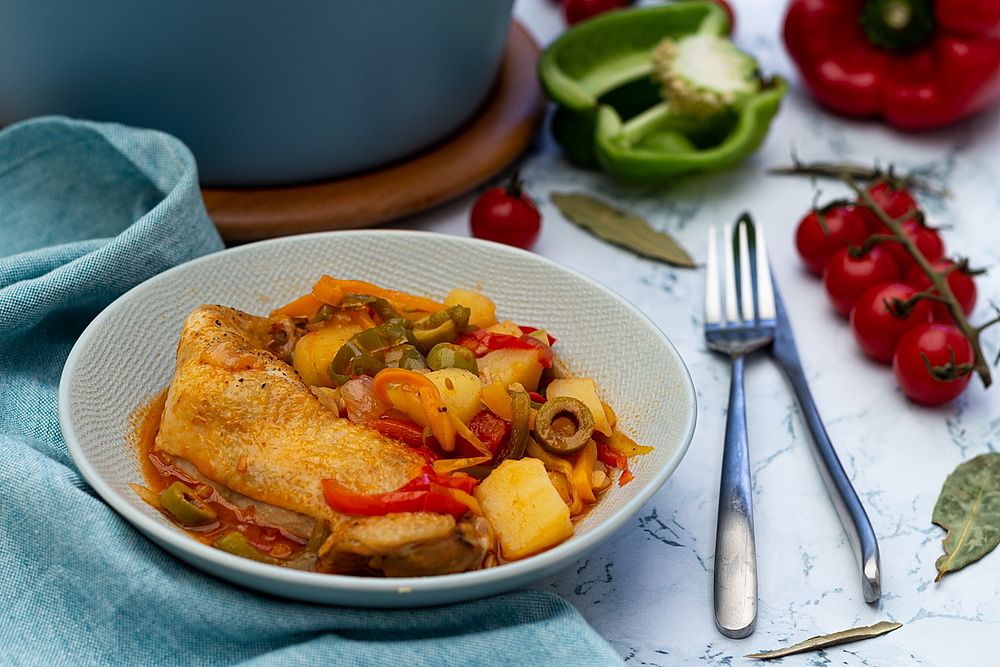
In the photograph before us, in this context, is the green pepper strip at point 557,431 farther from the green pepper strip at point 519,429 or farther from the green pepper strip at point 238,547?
the green pepper strip at point 238,547

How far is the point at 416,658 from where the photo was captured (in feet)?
7.57

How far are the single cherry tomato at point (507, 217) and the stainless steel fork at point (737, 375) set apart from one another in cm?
65

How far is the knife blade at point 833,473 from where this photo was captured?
265cm

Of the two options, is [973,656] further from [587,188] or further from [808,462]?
[587,188]

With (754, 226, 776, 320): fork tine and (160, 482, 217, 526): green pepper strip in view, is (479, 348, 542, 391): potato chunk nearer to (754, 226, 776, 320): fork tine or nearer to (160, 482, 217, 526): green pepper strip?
(160, 482, 217, 526): green pepper strip

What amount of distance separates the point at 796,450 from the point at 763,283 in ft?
2.32

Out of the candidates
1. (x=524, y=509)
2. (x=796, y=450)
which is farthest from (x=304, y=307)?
(x=796, y=450)

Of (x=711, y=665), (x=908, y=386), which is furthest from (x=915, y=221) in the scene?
(x=711, y=665)

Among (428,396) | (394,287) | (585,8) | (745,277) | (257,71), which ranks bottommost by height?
(745,277)

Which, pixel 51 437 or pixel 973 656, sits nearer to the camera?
pixel 973 656

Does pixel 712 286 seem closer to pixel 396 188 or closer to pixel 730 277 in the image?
pixel 730 277

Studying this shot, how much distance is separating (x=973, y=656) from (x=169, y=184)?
2.63 meters

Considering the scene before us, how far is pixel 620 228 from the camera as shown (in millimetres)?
4121

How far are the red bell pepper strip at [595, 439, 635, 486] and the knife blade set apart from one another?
616 millimetres
